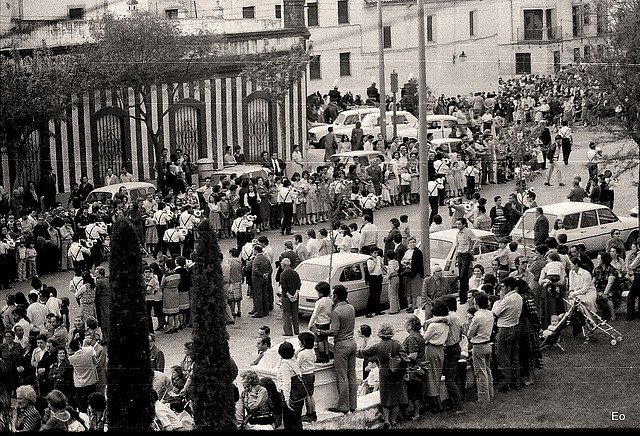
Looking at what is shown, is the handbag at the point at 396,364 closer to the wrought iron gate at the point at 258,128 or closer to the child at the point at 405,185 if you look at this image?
the child at the point at 405,185

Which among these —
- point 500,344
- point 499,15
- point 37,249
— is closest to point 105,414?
point 500,344

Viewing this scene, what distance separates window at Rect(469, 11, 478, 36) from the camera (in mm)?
66688

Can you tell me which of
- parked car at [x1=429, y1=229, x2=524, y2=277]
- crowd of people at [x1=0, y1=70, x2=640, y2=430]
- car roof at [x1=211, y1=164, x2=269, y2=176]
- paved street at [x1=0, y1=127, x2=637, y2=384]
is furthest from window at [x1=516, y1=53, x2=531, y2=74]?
parked car at [x1=429, y1=229, x2=524, y2=277]

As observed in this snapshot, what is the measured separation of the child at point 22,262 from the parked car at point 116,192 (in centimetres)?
476

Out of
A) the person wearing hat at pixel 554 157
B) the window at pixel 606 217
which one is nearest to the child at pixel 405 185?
the person wearing hat at pixel 554 157

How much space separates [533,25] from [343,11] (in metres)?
12.0

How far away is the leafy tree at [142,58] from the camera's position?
35844mm

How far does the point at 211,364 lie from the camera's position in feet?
51.9

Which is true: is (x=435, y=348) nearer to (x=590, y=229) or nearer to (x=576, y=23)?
(x=590, y=229)

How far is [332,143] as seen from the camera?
41.1 m

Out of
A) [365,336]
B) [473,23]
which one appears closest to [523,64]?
[473,23]

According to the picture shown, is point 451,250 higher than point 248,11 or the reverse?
the reverse

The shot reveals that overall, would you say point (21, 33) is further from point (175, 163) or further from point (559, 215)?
point (559, 215)

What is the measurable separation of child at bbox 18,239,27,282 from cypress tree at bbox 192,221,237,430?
11191 mm
